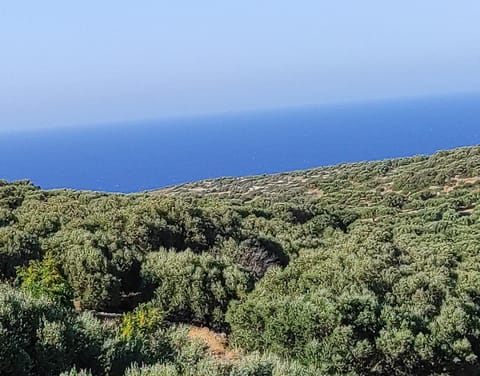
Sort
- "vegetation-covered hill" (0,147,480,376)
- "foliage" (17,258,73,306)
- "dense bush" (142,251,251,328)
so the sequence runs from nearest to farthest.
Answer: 1. "vegetation-covered hill" (0,147,480,376)
2. "foliage" (17,258,73,306)
3. "dense bush" (142,251,251,328)

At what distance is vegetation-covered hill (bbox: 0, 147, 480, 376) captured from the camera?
7539mm

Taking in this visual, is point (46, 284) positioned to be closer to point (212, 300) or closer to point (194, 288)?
point (194, 288)

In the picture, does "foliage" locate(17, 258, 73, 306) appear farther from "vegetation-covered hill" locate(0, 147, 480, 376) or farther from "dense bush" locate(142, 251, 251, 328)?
"dense bush" locate(142, 251, 251, 328)

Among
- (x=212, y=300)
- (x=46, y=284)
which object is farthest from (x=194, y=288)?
(x=46, y=284)

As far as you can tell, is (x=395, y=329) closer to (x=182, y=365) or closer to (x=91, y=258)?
(x=182, y=365)

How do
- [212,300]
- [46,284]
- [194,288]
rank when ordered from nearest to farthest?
[46,284]
[194,288]
[212,300]

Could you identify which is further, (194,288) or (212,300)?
(212,300)

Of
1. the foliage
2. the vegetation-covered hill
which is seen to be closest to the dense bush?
the vegetation-covered hill

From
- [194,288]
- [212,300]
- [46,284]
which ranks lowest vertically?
[212,300]

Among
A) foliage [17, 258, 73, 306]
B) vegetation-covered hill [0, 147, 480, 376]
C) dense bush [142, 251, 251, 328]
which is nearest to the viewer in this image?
vegetation-covered hill [0, 147, 480, 376]

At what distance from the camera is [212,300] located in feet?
44.2

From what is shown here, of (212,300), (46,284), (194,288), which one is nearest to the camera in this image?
(46,284)

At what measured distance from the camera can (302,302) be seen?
1139cm

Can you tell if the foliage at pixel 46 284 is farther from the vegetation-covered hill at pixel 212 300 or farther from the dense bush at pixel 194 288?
the dense bush at pixel 194 288
